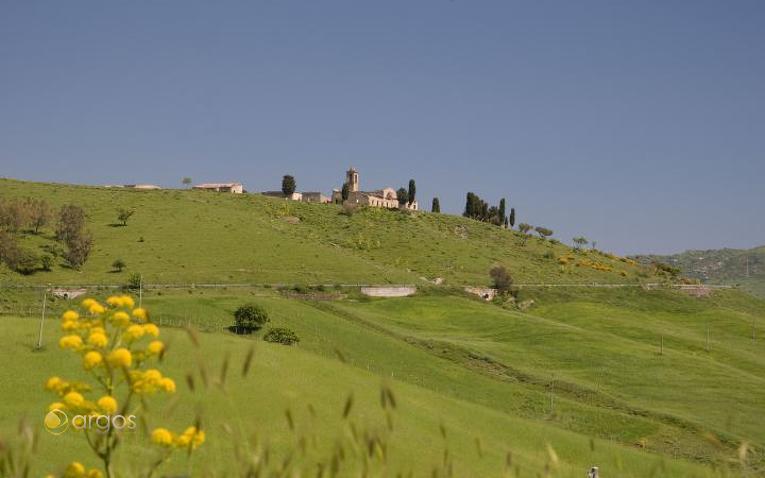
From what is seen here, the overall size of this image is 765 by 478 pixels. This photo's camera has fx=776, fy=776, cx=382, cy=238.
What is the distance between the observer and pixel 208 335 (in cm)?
4459

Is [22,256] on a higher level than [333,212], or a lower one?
lower

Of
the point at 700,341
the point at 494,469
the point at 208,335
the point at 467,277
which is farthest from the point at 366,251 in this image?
the point at 494,469

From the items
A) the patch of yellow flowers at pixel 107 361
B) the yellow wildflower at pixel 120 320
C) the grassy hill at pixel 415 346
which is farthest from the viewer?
the grassy hill at pixel 415 346

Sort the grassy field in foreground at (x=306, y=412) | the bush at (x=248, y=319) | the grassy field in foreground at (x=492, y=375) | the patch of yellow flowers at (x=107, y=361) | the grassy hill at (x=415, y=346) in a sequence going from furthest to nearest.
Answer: the bush at (x=248, y=319) < the grassy field in foreground at (x=492, y=375) < the grassy hill at (x=415, y=346) < the grassy field in foreground at (x=306, y=412) < the patch of yellow flowers at (x=107, y=361)

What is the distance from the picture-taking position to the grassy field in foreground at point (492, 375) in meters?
34.8

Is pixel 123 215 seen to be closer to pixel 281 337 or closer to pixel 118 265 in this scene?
pixel 118 265

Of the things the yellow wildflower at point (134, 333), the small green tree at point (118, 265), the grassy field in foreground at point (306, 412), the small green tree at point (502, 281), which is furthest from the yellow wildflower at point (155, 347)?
the small green tree at point (502, 281)

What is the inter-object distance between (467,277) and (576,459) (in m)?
90.2

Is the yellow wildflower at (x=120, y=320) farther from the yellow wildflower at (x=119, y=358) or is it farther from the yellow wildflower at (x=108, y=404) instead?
the yellow wildflower at (x=108, y=404)

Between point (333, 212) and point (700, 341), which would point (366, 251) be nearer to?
point (333, 212)

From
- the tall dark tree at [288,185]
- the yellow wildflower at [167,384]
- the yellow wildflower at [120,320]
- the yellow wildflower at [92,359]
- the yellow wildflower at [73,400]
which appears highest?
the tall dark tree at [288,185]

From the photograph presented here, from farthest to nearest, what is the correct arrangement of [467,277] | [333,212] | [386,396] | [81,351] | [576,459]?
[333,212]
[467,277]
[576,459]
[81,351]
[386,396]

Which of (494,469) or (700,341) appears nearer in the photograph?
(494,469)

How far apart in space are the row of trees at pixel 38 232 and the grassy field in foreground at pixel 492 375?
25561 mm
